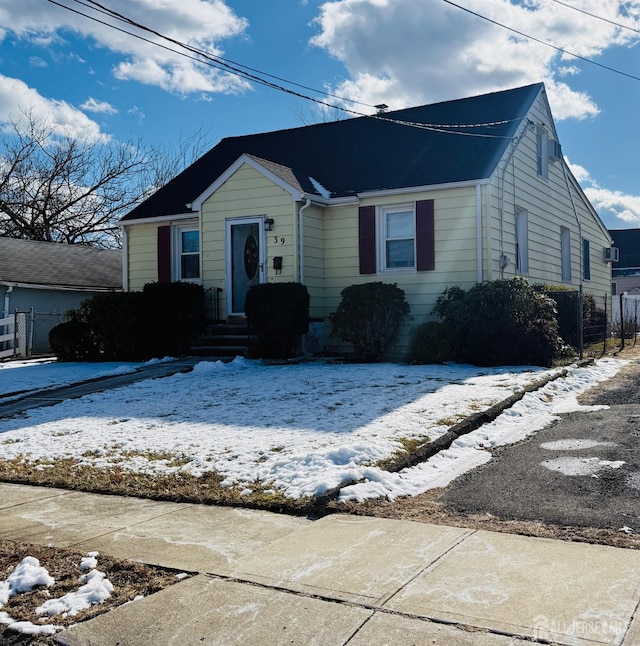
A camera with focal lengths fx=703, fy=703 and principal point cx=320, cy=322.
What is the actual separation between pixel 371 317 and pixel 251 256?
367cm

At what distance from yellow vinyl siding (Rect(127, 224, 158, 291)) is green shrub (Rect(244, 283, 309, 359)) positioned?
17.1 ft

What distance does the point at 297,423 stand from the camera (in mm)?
7699

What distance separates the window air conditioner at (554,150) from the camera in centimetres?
1828

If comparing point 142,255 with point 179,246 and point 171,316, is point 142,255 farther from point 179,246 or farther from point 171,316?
point 171,316

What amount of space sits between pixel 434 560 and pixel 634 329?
721 inches

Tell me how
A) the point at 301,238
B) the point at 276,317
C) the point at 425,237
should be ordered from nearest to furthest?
the point at 276,317 < the point at 425,237 < the point at 301,238

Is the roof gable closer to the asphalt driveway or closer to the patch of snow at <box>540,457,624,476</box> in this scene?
the asphalt driveway

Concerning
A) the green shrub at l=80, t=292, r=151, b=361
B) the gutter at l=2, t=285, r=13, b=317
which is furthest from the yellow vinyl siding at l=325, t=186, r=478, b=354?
the gutter at l=2, t=285, r=13, b=317

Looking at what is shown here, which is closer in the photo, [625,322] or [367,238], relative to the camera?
[367,238]

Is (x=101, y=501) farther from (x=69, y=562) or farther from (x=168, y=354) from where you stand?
(x=168, y=354)

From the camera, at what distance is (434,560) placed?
3832 millimetres

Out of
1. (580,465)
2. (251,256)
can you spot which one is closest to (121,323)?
(251,256)

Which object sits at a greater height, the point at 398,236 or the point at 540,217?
the point at 540,217

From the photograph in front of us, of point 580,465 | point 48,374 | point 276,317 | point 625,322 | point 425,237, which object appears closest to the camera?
point 580,465
